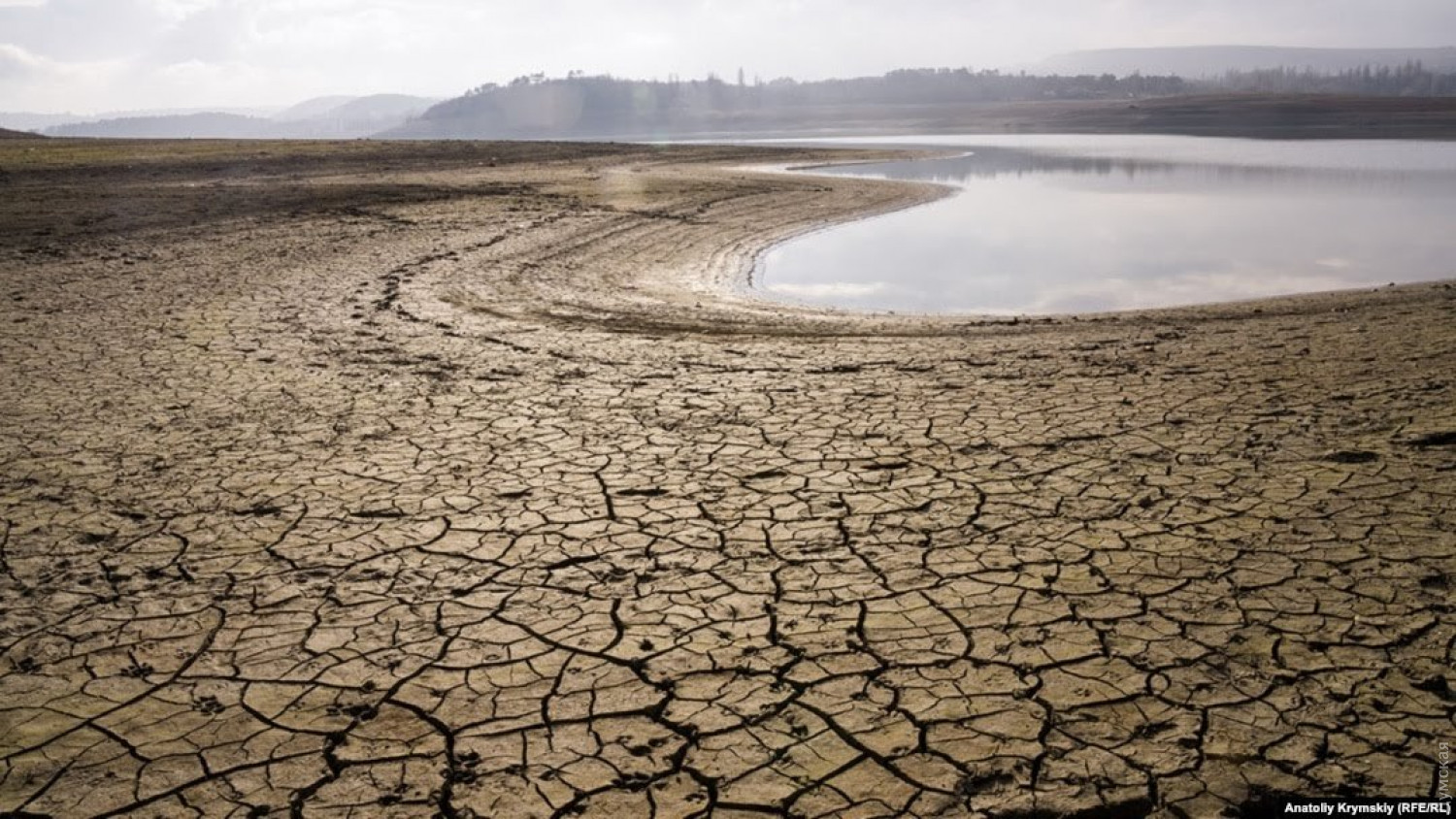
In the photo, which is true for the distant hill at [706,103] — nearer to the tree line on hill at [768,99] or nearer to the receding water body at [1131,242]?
the tree line on hill at [768,99]

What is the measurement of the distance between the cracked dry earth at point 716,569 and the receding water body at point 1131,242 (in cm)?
366

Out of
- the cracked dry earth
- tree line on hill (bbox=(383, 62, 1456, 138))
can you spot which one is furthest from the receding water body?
tree line on hill (bbox=(383, 62, 1456, 138))

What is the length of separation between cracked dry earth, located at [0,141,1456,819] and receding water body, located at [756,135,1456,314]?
366 cm

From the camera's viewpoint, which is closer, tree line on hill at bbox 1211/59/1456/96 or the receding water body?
the receding water body

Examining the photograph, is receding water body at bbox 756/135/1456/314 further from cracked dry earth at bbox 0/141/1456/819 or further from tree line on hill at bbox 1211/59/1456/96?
tree line on hill at bbox 1211/59/1456/96

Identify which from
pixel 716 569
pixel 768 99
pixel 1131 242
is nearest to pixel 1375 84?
pixel 768 99

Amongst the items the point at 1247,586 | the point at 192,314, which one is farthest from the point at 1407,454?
the point at 192,314

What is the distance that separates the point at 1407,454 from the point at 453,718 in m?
4.51

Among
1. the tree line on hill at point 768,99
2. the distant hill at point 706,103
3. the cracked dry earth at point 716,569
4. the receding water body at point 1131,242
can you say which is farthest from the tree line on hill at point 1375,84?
the cracked dry earth at point 716,569

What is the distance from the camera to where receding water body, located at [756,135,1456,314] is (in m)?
11.4

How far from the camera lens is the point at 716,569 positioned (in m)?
3.68

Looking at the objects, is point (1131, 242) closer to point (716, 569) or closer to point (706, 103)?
point (716, 569)

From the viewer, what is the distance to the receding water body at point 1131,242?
11438mm

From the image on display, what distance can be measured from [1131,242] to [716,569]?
45.6 feet
